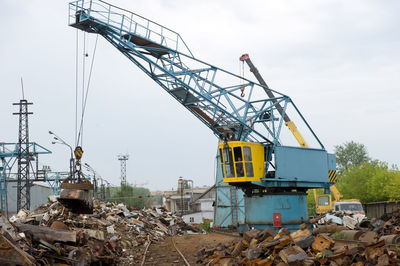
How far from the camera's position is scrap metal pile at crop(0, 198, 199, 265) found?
9.72 m

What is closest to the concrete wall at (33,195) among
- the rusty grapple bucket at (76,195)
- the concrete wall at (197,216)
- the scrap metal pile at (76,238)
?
the concrete wall at (197,216)

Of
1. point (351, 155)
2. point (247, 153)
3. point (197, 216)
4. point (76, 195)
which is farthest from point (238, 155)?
point (351, 155)

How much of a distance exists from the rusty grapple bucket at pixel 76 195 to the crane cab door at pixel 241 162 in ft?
22.1

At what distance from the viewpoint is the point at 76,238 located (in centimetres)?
1222

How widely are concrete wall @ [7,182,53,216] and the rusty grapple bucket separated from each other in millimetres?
42870

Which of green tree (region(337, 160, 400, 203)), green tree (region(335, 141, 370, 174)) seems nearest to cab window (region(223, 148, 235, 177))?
green tree (region(337, 160, 400, 203))

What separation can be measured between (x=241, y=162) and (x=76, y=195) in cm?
753

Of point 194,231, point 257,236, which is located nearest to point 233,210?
point 194,231

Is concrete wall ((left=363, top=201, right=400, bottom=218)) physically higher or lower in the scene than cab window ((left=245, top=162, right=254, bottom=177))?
lower

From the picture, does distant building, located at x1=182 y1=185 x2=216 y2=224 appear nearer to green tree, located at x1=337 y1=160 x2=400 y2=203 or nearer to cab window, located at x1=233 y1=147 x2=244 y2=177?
green tree, located at x1=337 y1=160 x2=400 y2=203

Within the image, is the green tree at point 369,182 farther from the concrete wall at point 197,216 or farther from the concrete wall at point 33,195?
the concrete wall at point 33,195

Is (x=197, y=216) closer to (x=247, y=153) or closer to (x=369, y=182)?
(x=369, y=182)

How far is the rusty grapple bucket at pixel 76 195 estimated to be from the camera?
12.1 metres

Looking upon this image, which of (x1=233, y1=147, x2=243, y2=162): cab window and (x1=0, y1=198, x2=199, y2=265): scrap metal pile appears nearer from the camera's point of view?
(x1=0, y1=198, x2=199, y2=265): scrap metal pile
